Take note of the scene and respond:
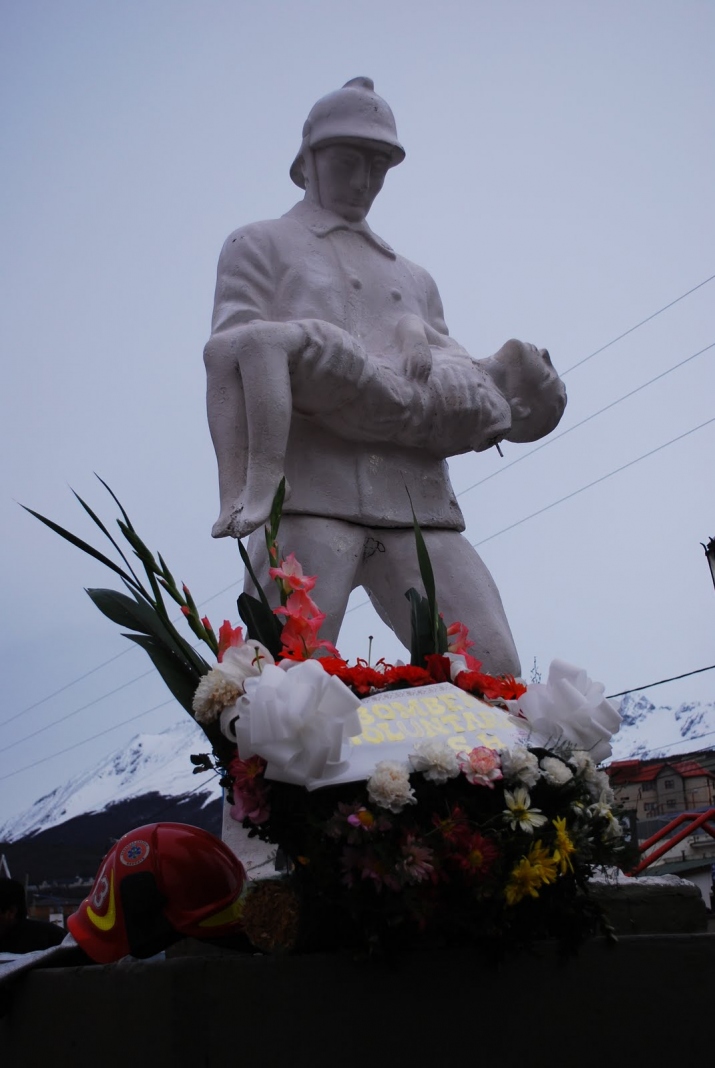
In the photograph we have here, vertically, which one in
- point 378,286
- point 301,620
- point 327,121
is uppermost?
point 327,121

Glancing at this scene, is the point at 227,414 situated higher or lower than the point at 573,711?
higher

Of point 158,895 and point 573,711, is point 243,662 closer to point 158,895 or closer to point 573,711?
point 158,895

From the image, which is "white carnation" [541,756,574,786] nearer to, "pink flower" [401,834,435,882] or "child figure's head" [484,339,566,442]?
"pink flower" [401,834,435,882]

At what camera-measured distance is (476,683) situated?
8.95 ft

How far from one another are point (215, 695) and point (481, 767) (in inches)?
22.7

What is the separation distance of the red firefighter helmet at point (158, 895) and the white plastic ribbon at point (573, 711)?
0.80 m

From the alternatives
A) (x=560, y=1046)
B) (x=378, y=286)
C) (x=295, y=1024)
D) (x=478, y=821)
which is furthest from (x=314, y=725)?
(x=378, y=286)

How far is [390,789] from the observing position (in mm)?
2141

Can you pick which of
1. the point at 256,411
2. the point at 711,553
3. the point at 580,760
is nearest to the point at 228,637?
the point at 580,760

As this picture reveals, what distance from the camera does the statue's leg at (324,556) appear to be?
4.00m

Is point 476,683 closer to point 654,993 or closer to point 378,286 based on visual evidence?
point 654,993

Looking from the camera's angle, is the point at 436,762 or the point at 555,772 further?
the point at 555,772

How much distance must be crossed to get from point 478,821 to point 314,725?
0.42m

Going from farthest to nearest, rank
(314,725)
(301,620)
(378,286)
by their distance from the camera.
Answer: (378,286) < (301,620) < (314,725)
